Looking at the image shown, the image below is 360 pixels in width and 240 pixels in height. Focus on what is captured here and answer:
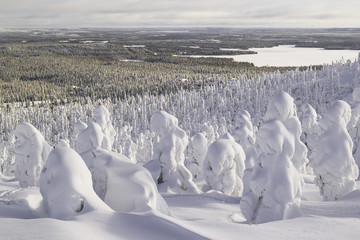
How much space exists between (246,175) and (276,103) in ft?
8.65

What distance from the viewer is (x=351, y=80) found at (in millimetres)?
65250

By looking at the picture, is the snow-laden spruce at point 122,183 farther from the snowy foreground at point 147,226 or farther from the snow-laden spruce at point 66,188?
the snow-laden spruce at point 66,188

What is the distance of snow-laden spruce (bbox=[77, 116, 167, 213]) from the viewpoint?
24.3 ft

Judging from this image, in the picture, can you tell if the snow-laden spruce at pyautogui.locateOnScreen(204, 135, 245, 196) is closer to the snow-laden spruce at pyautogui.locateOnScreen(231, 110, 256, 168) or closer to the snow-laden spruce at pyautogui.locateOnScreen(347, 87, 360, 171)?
the snow-laden spruce at pyautogui.locateOnScreen(231, 110, 256, 168)

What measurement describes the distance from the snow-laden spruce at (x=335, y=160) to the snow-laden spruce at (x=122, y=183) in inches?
280

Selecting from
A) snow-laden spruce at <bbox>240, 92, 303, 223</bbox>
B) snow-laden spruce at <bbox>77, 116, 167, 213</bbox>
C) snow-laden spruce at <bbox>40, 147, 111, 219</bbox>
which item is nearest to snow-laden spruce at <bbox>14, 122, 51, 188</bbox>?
snow-laden spruce at <bbox>77, 116, 167, 213</bbox>

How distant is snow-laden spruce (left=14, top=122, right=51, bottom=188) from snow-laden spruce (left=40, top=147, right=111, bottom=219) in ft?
22.2

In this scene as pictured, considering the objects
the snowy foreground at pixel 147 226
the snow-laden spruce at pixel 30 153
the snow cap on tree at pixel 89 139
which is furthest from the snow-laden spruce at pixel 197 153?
the snowy foreground at pixel 147 226

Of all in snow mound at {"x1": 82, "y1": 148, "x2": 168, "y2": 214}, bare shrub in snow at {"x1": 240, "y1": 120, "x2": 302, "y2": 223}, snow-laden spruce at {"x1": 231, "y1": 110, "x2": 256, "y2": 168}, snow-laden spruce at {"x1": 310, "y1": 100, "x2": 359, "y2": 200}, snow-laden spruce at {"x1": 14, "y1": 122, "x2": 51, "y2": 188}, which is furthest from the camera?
snow-laden spruce at {"x1": 231, "y1": 110, "x2": 256, "y2": 168}

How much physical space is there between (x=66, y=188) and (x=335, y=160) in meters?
9.33

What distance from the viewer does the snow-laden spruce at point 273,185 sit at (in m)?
9.39

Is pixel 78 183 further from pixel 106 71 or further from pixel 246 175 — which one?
pixel 106 71

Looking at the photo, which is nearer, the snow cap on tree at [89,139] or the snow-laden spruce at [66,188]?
the snow-laden spruce at [66,188]

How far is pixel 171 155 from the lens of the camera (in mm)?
13555
